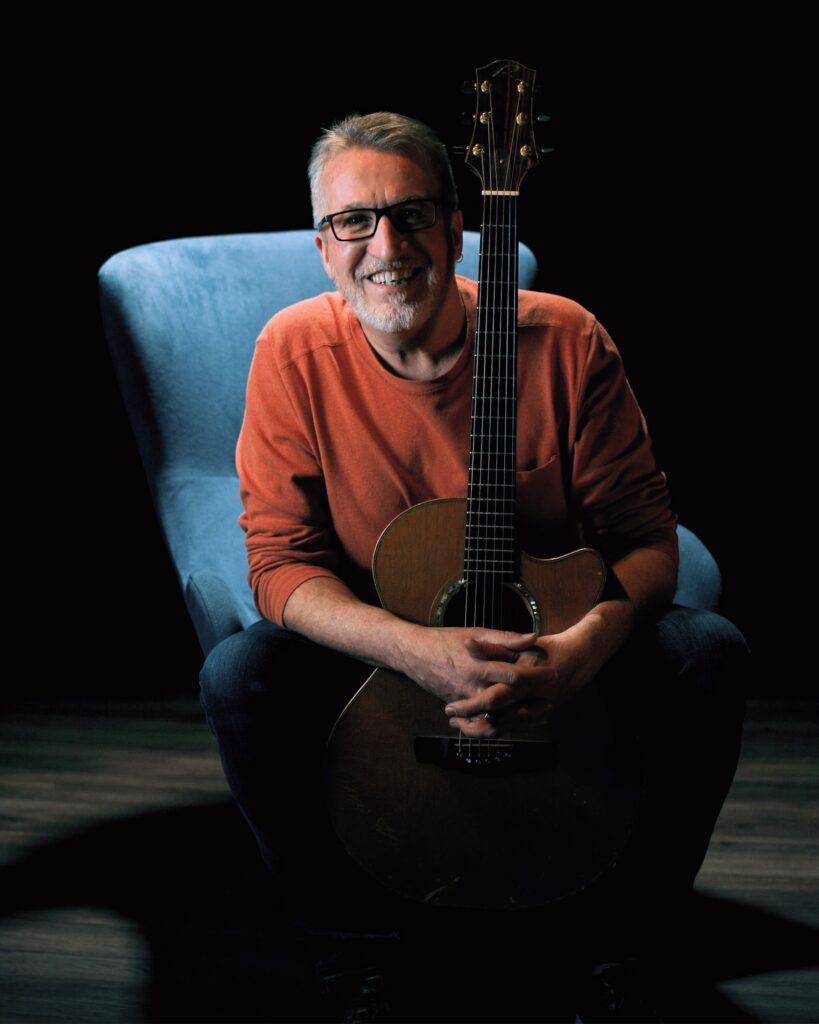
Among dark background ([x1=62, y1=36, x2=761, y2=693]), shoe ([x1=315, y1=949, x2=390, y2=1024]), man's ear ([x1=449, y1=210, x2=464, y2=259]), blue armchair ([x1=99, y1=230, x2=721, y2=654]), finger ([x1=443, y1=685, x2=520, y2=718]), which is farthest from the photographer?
dark background ([x1=62, y1=36, x2=761, y2=693])

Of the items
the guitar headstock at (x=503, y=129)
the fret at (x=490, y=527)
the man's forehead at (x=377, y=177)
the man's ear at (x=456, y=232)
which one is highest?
the guitar headstock at (x=503, y=129)

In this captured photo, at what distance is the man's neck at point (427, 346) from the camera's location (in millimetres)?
2018

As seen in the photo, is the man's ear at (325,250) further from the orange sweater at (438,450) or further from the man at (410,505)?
the orange sweater at (438,450)

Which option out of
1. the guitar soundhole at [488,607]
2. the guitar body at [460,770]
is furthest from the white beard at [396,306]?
the guitar soundhole at [488,607]

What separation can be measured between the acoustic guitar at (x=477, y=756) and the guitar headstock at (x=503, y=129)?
324 millimetres

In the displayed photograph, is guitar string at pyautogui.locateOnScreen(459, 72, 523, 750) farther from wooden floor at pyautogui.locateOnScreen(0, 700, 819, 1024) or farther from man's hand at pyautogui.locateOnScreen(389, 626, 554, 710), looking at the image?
wooden floor at pyautogui.locateOnScreen(0, 700, 819, 1024)

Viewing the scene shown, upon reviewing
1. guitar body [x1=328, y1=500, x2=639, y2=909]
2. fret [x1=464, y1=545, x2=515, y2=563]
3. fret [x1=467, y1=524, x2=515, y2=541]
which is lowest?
guitar body [x1=328, y1=500, x2=639, y2=909]

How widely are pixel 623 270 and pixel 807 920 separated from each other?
5.28ft

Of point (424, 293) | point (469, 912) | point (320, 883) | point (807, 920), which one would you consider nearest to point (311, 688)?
point (320, 883)

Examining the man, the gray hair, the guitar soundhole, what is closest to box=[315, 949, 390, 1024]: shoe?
the man

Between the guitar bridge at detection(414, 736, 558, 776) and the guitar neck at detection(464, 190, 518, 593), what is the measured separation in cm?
22

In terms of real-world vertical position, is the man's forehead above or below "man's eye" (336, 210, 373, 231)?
above

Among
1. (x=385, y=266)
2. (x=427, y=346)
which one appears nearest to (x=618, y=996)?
(x=427, y=346)

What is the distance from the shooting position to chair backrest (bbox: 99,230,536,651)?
7.95 feet
